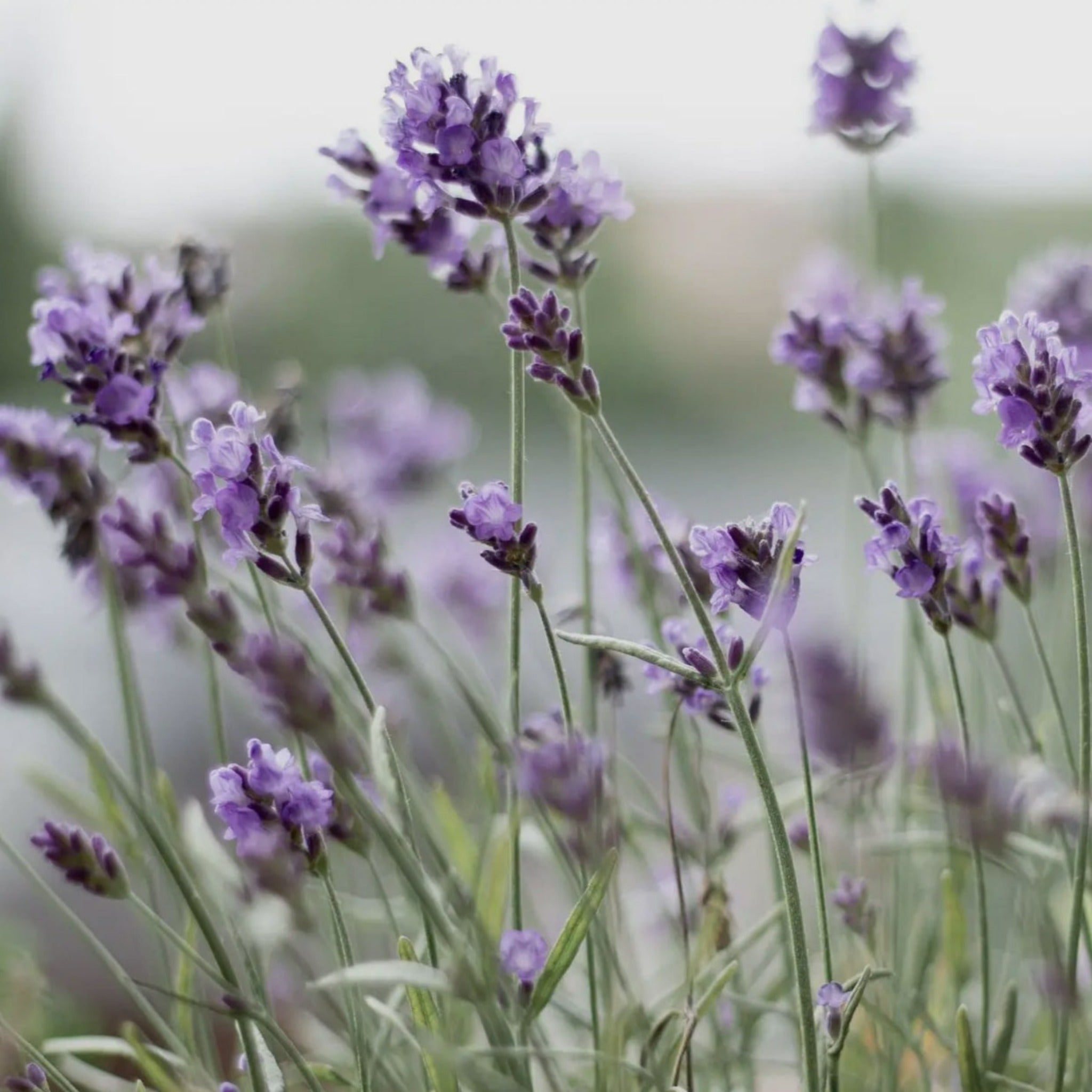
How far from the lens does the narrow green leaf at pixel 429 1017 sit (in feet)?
2.01

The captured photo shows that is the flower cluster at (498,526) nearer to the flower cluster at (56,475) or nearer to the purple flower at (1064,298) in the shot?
the flower cluster at (56,475)

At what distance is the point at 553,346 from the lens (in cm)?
58

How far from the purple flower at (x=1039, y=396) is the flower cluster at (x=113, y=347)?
14.7 inches

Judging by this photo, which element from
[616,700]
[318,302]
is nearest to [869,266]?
[616,700]

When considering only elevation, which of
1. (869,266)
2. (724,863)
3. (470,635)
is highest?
(869,266)

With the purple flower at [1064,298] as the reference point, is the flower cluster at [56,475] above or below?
below

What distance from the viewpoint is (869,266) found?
0.94 m

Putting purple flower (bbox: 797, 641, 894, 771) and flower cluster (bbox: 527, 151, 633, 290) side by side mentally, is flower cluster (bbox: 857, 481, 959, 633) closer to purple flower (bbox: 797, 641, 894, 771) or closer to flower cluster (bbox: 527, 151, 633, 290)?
purple flower (bbox: 797, 641, 894, 771)

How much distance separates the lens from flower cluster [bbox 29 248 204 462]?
2.18 ft

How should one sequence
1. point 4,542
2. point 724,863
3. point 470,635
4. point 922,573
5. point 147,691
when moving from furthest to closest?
point 4,542 → point 147,691 → point 470,635 → point 724,863 → point 922,573

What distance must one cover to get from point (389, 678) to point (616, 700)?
41 cm

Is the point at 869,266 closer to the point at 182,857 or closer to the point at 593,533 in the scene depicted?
the point at 593,533

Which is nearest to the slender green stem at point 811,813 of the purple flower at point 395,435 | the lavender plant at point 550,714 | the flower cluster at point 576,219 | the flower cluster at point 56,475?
the lavender plant at point 550,714

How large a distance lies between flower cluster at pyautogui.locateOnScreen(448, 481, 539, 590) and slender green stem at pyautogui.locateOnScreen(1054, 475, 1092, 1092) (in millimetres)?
209
